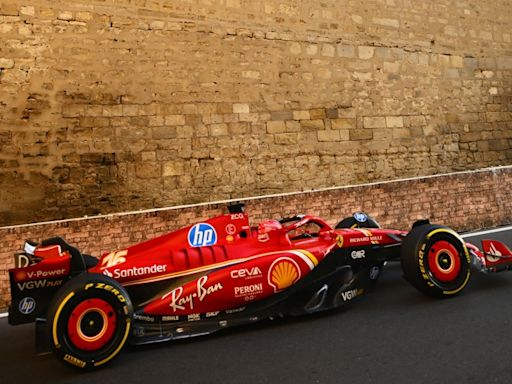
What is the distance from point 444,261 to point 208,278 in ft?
7.06

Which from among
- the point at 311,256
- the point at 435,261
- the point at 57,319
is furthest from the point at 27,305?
the point at 435,261

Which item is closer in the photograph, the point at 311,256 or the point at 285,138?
the point at 311,256

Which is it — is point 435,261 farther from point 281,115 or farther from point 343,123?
point 343,123

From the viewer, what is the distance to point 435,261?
371 cm

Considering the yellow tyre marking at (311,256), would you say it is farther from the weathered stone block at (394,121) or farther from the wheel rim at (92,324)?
the weathered stone block at (394,121)

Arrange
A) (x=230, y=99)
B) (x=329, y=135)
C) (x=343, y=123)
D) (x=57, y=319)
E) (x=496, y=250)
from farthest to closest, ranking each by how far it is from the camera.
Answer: (x=343, y=123) → (x=329, y=135) → (x=230, y=99) → (x=496, y=250) → (x=57, y=319)

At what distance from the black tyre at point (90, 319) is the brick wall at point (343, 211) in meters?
3.03

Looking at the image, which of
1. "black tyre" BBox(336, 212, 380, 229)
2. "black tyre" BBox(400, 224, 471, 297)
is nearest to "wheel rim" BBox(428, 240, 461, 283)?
"black tyre" BBox(400, 224, 471, 297)

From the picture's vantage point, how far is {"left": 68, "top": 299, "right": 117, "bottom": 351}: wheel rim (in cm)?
281

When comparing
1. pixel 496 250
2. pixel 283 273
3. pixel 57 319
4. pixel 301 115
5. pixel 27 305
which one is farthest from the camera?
pixel 301 115

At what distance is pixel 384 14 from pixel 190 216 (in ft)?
22.6

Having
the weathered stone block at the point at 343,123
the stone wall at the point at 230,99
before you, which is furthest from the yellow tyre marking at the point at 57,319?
the weathered stone block at the point at 343,123

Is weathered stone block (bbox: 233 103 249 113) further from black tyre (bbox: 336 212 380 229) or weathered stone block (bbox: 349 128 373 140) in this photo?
black tyre (bbox: 336 212 380 229)

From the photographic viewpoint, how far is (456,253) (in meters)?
3.76
